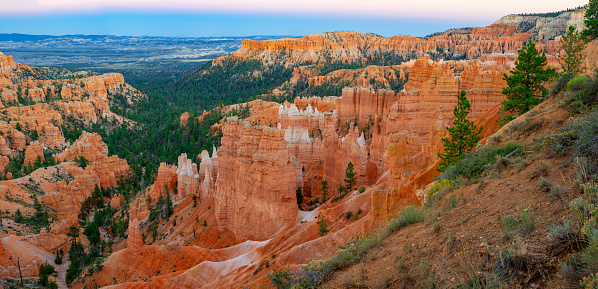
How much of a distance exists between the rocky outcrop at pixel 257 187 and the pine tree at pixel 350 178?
4.52m

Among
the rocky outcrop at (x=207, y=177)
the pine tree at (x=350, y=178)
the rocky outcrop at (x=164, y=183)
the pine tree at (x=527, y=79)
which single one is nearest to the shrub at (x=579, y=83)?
the pine tree at (x=527, y=79)

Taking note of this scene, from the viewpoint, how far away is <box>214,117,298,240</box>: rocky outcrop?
29109 millimetres

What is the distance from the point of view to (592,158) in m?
8.05

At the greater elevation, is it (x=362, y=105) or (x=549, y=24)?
(x=549, y=24)

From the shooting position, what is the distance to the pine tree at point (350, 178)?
104 feet

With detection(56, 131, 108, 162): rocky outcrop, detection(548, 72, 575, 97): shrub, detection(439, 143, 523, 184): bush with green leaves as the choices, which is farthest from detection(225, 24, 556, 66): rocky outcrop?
detection(439, 143, 523, 184): bush with green leaves

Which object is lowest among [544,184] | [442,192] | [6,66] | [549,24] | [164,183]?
[164,183]

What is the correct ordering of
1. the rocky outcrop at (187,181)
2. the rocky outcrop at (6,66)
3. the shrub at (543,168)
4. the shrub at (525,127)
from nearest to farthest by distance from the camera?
the shrub at (543,168), the shrub at (525,127), the rocky outcrop at (187,181), the rocky outcrop at (6,66)

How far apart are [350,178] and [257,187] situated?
7.13 meters

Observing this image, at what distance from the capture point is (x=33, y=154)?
223 feet

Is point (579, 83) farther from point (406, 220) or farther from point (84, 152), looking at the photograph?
point (84, 152)

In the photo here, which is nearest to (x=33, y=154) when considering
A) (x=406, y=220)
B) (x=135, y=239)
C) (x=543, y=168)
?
(x=135, y=239)

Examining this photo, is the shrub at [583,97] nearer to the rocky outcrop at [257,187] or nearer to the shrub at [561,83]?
the shrub at [561,83]

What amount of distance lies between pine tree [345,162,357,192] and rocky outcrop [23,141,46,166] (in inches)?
2157
